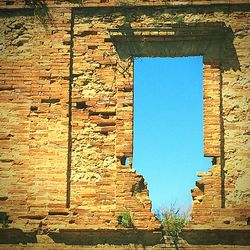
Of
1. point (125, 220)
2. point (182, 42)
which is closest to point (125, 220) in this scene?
point (125, 220)

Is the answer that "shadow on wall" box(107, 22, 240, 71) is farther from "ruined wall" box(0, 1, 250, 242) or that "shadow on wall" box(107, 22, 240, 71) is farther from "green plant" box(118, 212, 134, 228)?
"green plant" box(118, 212, 134, 228)

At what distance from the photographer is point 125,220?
25.0 ft

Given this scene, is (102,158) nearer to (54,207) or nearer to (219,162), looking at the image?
(54,207)

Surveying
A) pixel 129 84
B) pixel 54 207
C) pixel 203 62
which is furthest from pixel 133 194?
pixel 203 62

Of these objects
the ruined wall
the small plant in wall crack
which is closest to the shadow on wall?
the ruined wall

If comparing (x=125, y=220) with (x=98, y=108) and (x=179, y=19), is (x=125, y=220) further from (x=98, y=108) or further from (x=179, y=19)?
(x=179, y=19)

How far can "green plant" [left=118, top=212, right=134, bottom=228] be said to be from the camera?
762 cm

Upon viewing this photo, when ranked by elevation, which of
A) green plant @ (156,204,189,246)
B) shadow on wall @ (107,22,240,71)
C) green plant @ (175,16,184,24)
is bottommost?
green plant @ (156,204,189,246)

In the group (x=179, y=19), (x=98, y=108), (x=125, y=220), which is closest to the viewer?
(x=125, y=220)

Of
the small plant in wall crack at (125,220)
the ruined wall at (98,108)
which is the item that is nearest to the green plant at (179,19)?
the ruined wall at (98,108)

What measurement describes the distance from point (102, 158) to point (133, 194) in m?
0.80

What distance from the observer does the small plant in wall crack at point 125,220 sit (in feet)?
25.0

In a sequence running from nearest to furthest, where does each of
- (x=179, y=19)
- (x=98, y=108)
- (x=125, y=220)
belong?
(x=125, y=220) → (x=98, y=108) → (x=179, y=19)

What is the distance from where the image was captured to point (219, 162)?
26.0 ft
